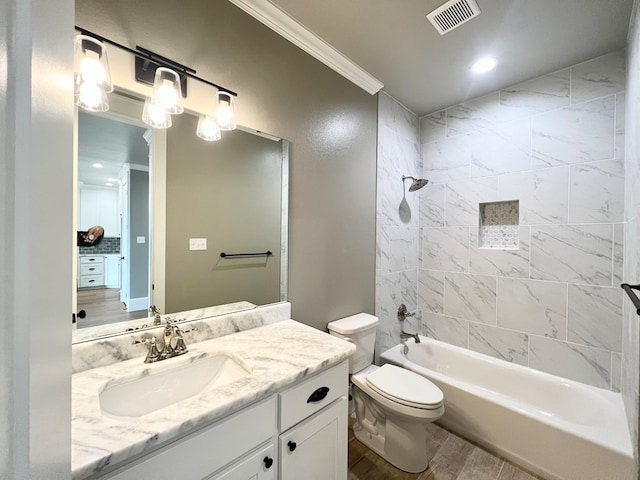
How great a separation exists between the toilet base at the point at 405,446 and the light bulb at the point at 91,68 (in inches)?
88.6

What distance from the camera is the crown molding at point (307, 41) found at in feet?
4.60

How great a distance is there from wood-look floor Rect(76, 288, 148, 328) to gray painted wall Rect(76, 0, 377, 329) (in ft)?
2.83

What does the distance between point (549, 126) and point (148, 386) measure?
294 centimetres

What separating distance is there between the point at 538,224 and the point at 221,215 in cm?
231

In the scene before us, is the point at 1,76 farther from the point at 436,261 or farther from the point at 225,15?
the point at 436,261

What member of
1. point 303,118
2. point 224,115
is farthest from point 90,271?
point 303,118

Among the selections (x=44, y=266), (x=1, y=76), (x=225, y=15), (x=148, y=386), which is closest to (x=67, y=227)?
(x=44, y=266)

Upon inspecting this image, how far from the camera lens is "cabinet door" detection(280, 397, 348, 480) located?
960 millimetres

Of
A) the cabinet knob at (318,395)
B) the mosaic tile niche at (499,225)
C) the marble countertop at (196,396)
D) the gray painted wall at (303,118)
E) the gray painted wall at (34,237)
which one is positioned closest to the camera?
the gray painted wall at (34,237)

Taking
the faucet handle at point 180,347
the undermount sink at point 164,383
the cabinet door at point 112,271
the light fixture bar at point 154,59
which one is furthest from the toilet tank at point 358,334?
the light fixture bar at point 154,59

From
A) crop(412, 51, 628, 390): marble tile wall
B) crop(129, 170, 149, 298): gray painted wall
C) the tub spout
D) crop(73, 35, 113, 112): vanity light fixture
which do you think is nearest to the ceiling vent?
crop(412, 51, 628, 390): marble tile wall

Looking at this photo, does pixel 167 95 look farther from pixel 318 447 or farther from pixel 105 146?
pixel 318 447

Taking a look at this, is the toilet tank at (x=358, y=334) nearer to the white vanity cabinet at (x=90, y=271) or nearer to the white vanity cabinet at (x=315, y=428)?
the white vanity cabinet at (x=315, y=428)

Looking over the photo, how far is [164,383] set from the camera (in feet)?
3.28
